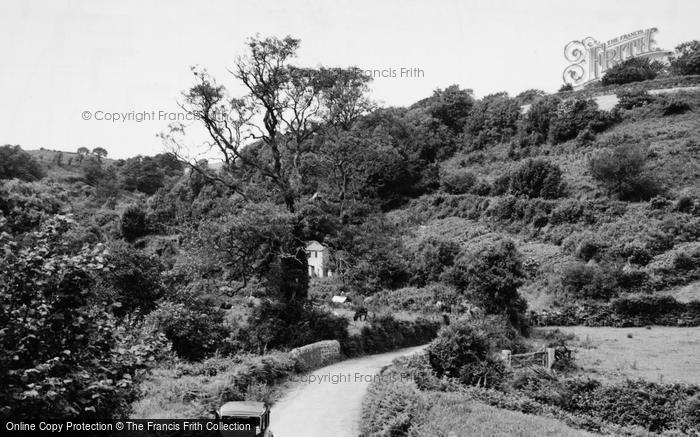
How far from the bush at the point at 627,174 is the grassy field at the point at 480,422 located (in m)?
35.9

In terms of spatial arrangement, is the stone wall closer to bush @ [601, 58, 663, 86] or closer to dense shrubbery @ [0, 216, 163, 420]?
dense shrubbery @ [0, 216, 163, 420]

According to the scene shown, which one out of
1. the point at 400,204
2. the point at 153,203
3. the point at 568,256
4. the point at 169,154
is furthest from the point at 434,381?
the point at 153,203

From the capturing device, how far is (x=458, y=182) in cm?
6203

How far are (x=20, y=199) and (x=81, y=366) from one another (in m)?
36.5

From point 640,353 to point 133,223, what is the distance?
198 feet

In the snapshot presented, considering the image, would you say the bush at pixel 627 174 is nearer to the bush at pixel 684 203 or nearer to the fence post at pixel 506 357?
the bush at pixel 684 203

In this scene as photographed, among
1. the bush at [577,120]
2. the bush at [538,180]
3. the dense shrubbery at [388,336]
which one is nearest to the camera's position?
the dense shrubbery at [388,336]

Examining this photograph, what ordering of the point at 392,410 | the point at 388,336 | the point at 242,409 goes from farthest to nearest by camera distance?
the point at 388,336 < the point at 392,410 < the point at 242,409

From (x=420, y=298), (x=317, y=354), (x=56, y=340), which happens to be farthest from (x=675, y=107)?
(x=56, y=340)

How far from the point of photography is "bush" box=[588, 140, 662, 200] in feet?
146

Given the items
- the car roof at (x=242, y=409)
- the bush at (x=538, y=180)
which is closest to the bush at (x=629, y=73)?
the bush at (x=538, y=180)

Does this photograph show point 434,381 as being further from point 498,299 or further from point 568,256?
point 568,256

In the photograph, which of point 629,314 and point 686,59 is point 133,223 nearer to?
point 629,314

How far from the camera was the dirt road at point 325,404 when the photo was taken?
12.6 meters
